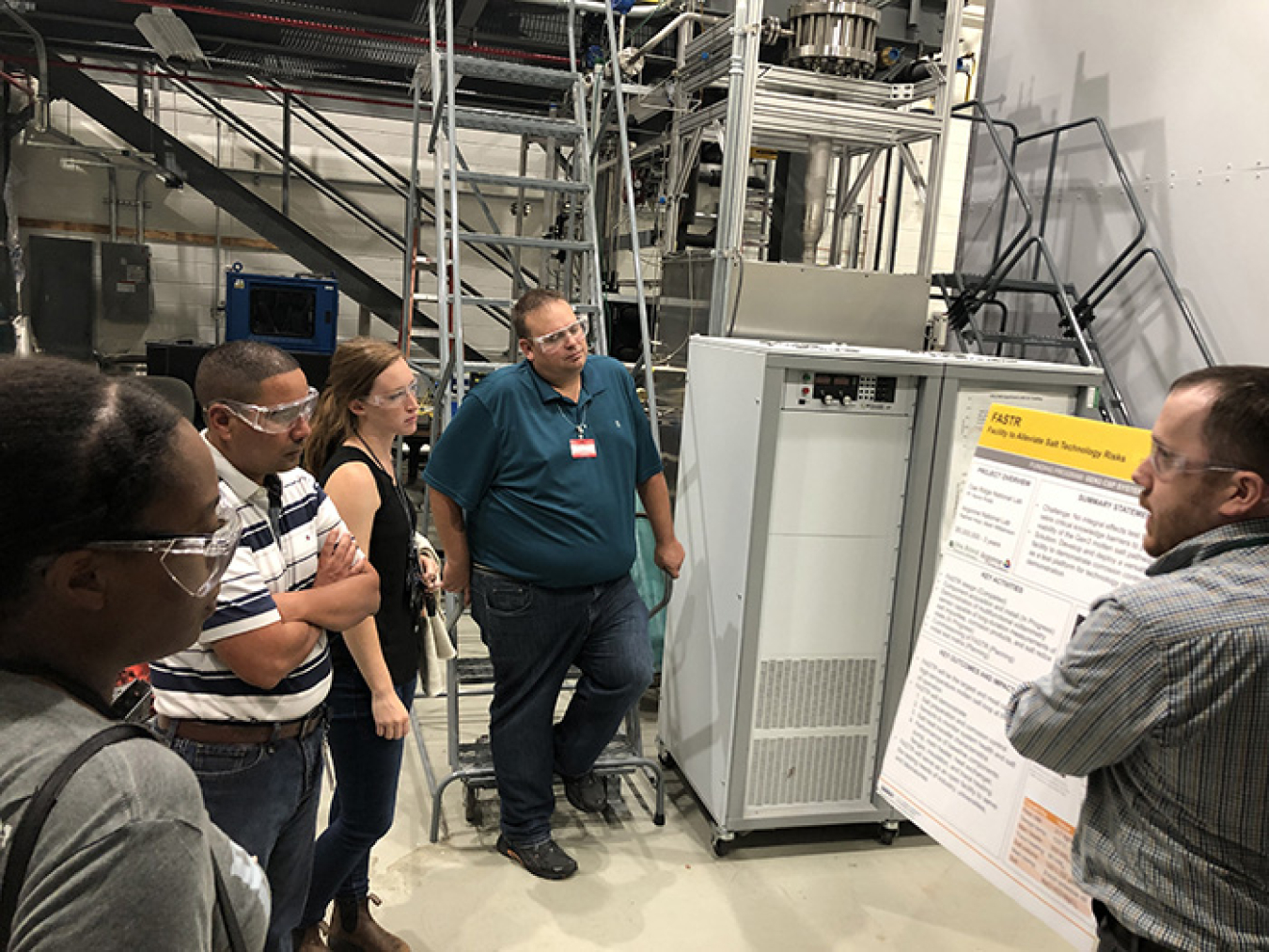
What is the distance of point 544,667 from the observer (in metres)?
2.66

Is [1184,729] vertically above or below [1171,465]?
below

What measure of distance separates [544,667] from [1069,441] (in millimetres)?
1553

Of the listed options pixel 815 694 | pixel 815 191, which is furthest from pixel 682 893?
pixel 815 191

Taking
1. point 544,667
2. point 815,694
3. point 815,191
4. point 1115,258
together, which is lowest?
point 815,694

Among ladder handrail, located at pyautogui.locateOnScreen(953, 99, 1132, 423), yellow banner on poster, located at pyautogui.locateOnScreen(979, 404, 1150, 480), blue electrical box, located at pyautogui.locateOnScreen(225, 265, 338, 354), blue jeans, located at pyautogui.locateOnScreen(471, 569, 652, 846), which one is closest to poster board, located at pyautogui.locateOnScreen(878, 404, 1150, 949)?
yellow banner on poster, located at pyautogui.locateOnScreen(979, 404, 1150, 480)

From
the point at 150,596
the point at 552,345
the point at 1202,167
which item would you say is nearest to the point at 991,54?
the point at 1202,167

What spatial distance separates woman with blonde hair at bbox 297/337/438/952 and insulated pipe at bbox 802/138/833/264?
2.68 metres

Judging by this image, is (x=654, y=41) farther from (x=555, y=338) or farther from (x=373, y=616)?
(x=373, y=616)

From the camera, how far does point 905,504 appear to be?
2.85m

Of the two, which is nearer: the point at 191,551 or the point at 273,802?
the point at 191,551

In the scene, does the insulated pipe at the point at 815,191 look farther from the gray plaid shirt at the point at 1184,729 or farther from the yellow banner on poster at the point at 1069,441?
the gray plaid shirt at the point at 1184,729

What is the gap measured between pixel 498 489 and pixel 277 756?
1.20 m

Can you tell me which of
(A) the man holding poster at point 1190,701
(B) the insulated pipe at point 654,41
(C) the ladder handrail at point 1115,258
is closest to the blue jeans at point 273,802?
(A) the man holding poster at point 1190,701

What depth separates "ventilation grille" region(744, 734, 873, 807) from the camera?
286 centimetres
